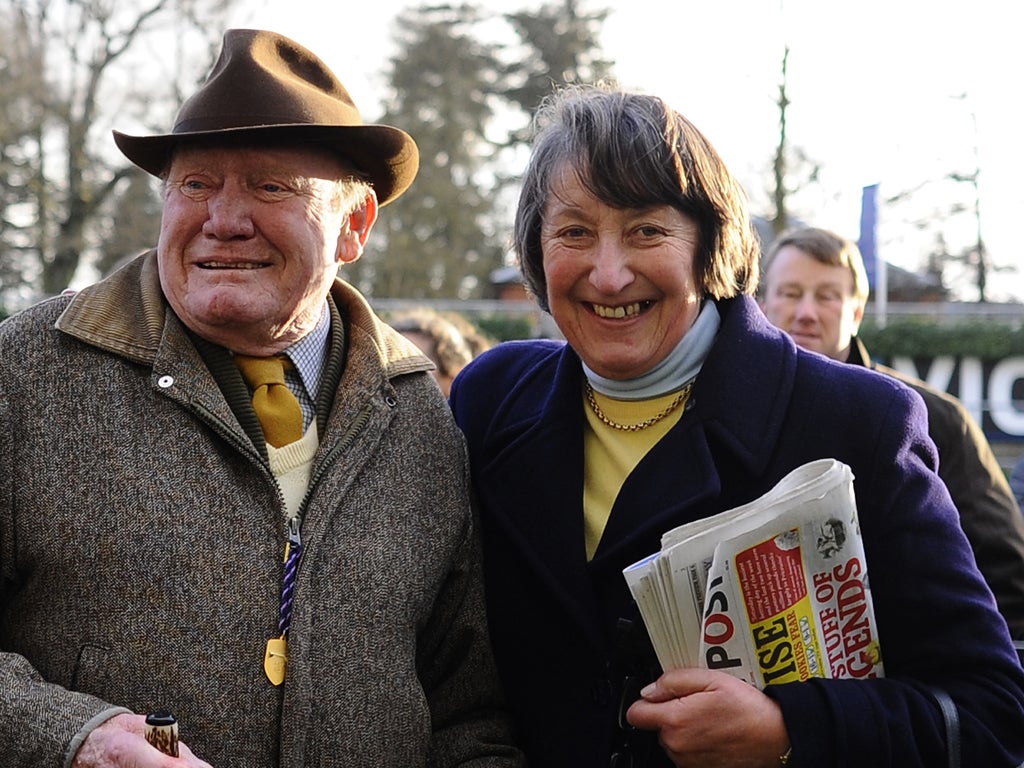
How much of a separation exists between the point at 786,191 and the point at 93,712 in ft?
63.5

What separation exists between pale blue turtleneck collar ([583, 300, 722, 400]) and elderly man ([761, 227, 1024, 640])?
4.83 ft

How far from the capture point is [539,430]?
290 centimetres

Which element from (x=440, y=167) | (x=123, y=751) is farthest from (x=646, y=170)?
(x=440, y=167)

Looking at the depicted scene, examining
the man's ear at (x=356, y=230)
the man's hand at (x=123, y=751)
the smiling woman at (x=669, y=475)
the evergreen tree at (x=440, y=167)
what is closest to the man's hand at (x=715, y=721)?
the smiling woman at (x=669, y=475)

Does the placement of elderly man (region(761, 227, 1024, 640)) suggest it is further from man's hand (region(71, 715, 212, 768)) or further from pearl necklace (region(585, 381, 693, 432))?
man's hand (region(71, 715, 212, 768))

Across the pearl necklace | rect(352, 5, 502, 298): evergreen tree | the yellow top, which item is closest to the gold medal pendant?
the yellow top

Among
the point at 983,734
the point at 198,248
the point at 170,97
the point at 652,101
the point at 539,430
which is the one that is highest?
the point at 170,97

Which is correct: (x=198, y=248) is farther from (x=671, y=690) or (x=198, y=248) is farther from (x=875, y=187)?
A: (x=875, y=187)

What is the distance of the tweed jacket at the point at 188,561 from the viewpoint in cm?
235

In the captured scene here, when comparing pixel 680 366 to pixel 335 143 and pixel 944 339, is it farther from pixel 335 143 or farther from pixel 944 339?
pixel 944 339

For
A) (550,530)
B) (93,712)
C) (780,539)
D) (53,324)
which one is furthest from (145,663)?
(780,539)

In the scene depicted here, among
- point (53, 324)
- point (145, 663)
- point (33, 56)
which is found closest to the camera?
point (145, 663)

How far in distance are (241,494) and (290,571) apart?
19 centimetres

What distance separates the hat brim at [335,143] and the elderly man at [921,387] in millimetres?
1913
